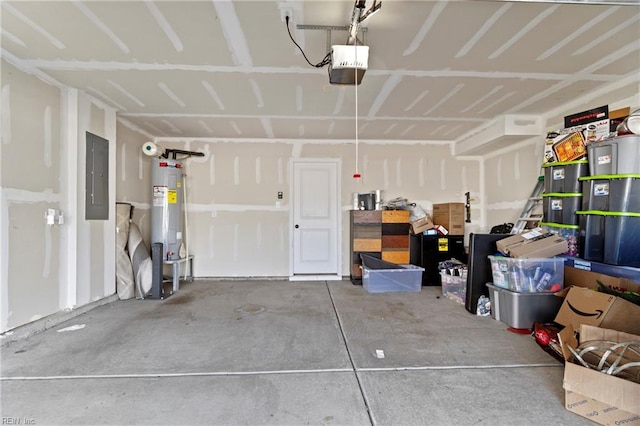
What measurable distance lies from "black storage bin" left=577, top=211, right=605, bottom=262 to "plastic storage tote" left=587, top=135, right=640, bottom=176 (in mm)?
381

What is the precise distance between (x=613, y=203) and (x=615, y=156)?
398mm

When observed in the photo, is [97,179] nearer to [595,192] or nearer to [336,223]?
[336,223]

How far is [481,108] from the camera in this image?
3686 mm

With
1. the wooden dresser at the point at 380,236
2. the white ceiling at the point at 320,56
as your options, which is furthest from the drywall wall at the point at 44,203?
the wooden dresser at the point at 380,236

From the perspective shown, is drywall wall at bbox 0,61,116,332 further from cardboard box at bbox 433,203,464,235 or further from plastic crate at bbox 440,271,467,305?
cardboard box at bbox 433,203,464,235

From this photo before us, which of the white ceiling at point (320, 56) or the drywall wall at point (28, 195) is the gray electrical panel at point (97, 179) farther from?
the white ceiling at point (320, 56)

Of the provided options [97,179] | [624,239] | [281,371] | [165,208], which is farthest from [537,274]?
[97,179]

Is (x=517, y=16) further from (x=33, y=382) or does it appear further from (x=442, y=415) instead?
(x=33, y=382)

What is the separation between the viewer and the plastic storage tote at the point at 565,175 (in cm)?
283

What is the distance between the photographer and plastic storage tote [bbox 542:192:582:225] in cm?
287

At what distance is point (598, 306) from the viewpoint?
2.19 m

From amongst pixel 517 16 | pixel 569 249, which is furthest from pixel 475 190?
pixel 517 16

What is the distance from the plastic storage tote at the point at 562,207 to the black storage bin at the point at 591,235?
9 centimetres

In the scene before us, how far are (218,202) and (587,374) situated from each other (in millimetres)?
4788
